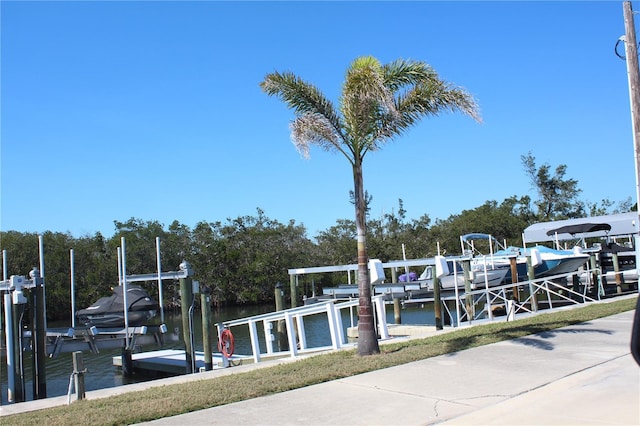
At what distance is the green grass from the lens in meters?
7.95

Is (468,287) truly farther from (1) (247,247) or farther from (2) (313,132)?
(1) (247,247)

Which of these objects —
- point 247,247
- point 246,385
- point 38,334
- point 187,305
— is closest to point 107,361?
point 187,305

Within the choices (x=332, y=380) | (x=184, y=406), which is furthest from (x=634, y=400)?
(x=184, y=406)

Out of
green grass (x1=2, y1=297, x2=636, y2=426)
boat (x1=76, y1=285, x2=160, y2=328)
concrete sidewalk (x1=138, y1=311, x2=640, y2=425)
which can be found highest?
boat (x1=76, y1=285, x2=160, y2=328)

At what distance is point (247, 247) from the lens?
54.8m

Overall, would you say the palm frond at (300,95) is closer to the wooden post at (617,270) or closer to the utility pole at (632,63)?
the utility pole at (632,63)

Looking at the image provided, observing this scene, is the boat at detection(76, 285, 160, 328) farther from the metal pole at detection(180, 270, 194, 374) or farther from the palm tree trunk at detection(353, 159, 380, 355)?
the palm tree trunk at detection(353, 159, 380, 355)


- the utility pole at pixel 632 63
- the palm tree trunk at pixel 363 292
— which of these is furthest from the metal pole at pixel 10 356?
the utility pole at pixel 632 63

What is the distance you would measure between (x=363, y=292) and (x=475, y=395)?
14.5ft

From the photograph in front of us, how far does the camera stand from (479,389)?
8.18m

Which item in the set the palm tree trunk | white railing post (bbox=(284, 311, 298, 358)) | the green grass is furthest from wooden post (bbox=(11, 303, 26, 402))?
the palm tree trunk

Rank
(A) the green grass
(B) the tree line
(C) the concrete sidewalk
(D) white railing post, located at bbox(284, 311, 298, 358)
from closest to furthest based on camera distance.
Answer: (C) the concrete sidewalk
(A) the green grass
(D) white railing post, located at bbox(284, 311, 298, 358)
(B) the tree line

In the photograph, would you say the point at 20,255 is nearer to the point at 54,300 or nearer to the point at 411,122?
the point at 54,300

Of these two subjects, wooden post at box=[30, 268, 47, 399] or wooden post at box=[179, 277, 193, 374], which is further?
wooden post at box=[179, 277, 193, 374]
